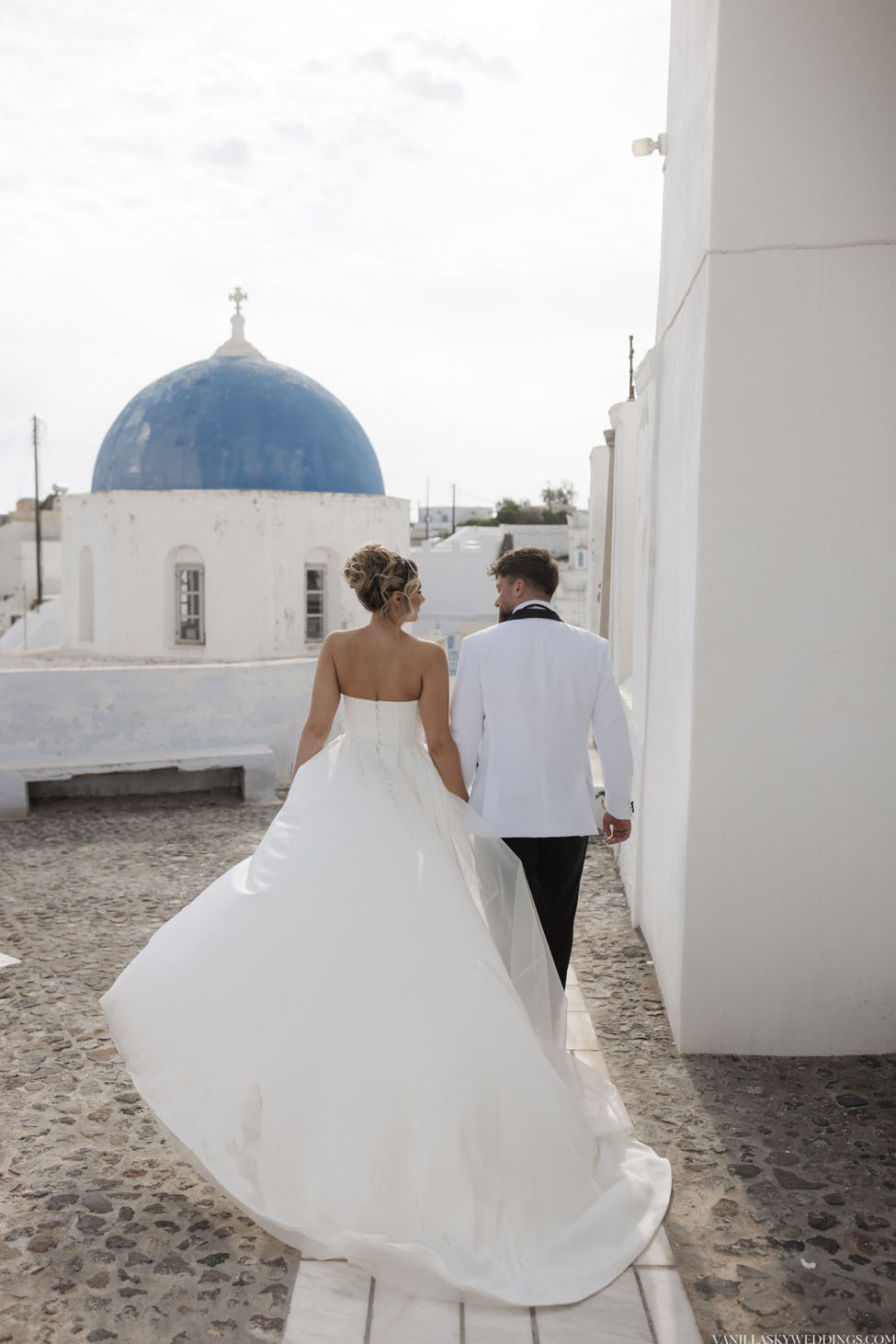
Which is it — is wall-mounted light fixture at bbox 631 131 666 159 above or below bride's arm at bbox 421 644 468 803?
above

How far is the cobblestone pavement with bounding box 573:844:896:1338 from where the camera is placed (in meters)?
2.86

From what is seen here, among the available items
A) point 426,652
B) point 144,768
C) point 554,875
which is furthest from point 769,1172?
point 144,768

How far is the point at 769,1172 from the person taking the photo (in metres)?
3.49

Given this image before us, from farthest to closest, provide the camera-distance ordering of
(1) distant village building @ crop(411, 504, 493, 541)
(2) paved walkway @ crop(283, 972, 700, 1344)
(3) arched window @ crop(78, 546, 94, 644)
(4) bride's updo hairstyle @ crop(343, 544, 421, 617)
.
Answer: (1) distant village building @ crop(411, 504, 493, 541), (3) arched window @ crop(78, 546, 94, 644), (4) bride's updo hairstyle @ crop(343, 544, 421, 617), (2) paved walkway @ crop(283, 972, 700, 1344)

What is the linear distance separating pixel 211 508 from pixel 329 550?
1747 millimetres

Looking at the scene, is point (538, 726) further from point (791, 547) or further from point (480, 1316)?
point (480, 1316)

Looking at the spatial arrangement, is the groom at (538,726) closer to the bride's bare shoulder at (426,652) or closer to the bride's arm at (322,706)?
the bride's bare shoulder at (426,652)

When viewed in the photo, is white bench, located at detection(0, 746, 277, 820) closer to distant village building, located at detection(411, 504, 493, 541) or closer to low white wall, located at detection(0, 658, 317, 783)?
low white wall, located at detection(0, 658, 317, 783)

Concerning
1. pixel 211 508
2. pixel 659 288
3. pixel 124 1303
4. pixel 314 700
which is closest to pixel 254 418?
pixel 211 508

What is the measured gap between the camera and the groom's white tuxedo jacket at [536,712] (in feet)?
12.7

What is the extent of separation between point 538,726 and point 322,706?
74 cm

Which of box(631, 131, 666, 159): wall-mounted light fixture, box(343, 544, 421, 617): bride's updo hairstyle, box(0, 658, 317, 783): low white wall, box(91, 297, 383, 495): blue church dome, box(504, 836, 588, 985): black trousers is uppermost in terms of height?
box(631, 131, 666, 159): wall-mounted light fixture

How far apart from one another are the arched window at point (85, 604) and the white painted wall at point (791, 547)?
1370 cm

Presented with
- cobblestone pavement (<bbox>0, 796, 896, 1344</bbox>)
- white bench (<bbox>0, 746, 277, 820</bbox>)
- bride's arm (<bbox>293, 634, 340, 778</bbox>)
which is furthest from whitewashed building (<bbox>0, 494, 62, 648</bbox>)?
bride's arm (<bbox>293, 634, 340, 778</bbox>)
